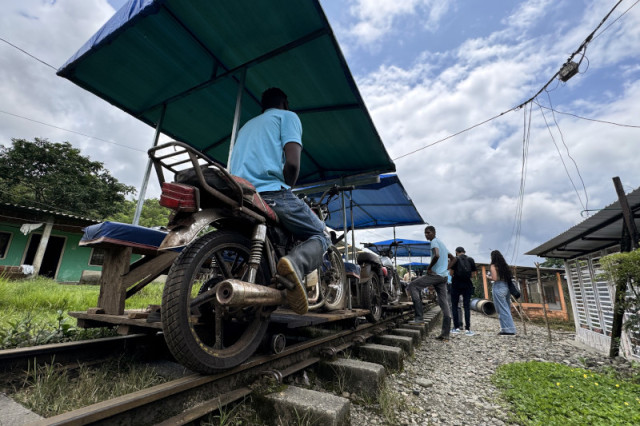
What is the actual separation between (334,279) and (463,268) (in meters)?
3.96

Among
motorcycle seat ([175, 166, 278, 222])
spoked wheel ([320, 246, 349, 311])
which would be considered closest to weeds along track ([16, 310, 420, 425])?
motorcycle seat ([175, 166, 278, 222])

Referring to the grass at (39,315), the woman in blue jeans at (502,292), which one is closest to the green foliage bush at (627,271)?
the woman in blue jeans at (502,292)

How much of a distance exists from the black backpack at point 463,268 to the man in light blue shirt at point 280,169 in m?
5.06

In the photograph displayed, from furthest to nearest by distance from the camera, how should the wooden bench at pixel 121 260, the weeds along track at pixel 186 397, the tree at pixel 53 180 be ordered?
the tree at pixel 53 180 → the wooden bench at pixel 121 260 → the weeds along track at pixel 186 397

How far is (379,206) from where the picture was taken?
24.7 ft

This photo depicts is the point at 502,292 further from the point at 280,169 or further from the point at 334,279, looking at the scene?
the point at 280,169

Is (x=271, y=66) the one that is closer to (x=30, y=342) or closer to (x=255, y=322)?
(x=255, y=322)

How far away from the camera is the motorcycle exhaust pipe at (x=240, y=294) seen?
1319 mm

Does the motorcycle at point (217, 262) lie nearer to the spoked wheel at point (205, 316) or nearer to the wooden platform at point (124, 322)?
the spoked wheel at point (205, 316)

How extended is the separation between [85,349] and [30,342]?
1.79 ft

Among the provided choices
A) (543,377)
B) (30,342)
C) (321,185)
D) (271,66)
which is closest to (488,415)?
(543,377)

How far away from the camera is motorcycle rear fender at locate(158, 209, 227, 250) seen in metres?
1.44

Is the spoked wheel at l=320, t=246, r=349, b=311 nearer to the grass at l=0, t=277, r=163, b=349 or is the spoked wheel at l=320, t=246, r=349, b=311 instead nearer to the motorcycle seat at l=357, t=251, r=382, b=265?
the motorcycle seat at l=357, t=251, r=382, b=265

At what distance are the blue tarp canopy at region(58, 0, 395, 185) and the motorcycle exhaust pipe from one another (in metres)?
2.28
